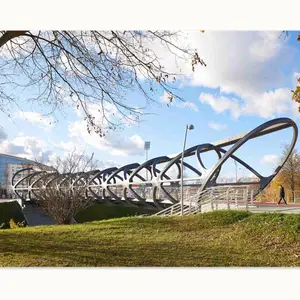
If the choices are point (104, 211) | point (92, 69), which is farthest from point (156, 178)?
point (92, 69)

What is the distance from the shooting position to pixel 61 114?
4805 millimetres

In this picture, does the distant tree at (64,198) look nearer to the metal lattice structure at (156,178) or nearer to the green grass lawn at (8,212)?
the metal lattice structure at (156,178)

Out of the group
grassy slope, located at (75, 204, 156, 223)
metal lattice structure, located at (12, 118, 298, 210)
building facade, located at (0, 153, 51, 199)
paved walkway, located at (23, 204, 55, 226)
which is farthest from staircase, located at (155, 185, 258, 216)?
paved walkway, located at (23, 204, 55, 226)

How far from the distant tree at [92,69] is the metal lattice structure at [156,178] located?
96cm

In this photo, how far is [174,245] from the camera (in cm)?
455

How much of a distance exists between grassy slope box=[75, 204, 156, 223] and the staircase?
227cm

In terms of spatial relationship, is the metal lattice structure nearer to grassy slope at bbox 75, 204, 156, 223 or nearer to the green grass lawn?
grassy slope at bbox 75, 204, 156, 223

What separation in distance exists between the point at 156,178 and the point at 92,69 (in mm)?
3444

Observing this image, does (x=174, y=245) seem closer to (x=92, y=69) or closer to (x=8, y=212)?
(x=92, y=69)

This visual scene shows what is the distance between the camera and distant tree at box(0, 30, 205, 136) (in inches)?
177

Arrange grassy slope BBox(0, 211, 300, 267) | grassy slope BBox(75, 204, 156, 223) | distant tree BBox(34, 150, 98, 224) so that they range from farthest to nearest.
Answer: grassy slope BBox(75, 204, 156, 223) < distant tree BBox(34, 150, 98, 224) < grassy slope BBox(0, 211, 300, 267)

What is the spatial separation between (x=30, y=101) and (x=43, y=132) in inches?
15.4
